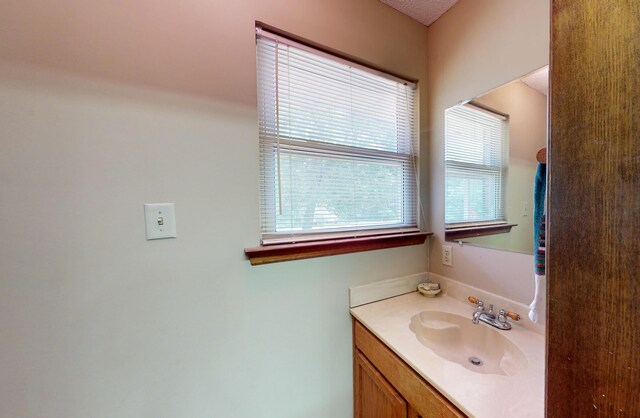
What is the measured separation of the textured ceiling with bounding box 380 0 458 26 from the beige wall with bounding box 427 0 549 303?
4cm

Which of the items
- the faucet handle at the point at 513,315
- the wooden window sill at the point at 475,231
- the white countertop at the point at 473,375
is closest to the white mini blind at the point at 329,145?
the wooden window sill at the point at 475,231

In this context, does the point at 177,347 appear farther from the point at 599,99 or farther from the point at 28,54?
the point at 599,99

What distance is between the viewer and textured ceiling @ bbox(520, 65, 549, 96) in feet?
2.91

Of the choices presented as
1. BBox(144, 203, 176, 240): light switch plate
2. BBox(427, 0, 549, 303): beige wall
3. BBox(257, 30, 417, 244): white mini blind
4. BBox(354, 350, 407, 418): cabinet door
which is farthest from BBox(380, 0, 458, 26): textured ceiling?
BBox(354, 350, 407, 418): cabinet door

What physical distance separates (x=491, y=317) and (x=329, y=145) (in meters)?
1.08

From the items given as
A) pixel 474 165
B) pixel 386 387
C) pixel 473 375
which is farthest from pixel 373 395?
pixel 474 165

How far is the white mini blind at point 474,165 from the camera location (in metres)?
1.07

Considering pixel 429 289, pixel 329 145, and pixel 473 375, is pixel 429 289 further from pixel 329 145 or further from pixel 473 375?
pixel 329 145

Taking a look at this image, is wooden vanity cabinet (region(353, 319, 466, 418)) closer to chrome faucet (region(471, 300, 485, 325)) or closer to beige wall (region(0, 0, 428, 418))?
beige wall (region(0, 0, 428, 418))

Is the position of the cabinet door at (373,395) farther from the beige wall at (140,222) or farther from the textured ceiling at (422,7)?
the textured ceiling at (422,7)

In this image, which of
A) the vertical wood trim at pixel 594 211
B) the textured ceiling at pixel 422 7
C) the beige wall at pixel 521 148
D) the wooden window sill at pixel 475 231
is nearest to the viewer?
the vertical wood trim at pixel 594 211

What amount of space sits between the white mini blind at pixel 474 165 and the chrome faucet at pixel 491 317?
41 centimetres

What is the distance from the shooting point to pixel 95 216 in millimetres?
700

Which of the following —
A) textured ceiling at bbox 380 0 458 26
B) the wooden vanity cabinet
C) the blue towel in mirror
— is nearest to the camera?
the wooden vanity cabinet
